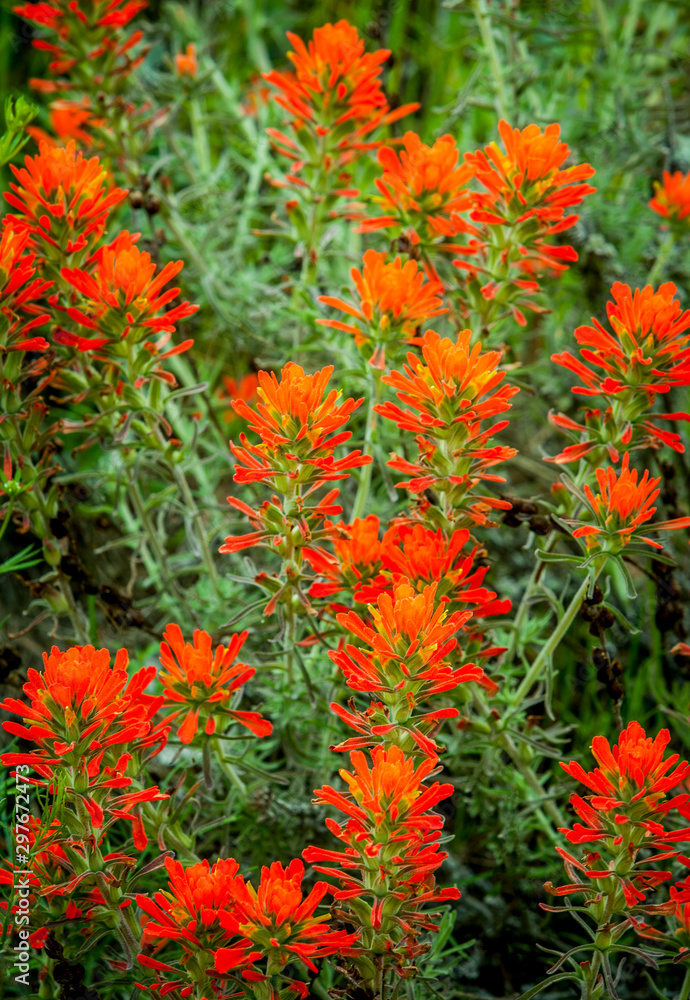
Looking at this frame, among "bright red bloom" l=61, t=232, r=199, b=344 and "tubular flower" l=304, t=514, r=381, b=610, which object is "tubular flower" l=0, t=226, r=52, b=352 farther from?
"tubular flower" l=304, t=514, r=381, b=610

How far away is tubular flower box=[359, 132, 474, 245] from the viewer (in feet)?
5.10

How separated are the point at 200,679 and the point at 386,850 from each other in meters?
0.39

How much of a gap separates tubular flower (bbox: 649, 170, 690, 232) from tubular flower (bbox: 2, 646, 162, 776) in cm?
169

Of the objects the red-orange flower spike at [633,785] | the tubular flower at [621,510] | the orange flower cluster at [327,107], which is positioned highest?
the orange flower cluster at [327,107]

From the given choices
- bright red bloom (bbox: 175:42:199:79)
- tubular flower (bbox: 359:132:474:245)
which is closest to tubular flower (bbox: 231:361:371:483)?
tubular flower (bbox: 359:132:474:245)

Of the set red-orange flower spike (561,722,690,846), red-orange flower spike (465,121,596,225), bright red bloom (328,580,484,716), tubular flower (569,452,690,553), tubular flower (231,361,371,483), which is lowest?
red-orange flower spike (561,722,690,846)

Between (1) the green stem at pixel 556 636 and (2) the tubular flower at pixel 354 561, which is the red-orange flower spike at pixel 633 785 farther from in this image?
(2) the tubular flower at pixel 354 561

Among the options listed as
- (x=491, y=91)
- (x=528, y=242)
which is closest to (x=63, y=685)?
(x=528, y=242)

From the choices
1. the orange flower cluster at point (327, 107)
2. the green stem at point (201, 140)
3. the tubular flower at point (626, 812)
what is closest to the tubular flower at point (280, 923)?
the tubular flower at point (626, 812)

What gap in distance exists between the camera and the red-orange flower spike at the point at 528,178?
1410 mm

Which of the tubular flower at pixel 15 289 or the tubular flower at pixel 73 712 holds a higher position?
the tubular flower at pixel 15 289

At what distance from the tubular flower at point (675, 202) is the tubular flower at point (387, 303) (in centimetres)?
90

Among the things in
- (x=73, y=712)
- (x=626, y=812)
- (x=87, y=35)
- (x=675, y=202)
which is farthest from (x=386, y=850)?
(x=87, y=35)

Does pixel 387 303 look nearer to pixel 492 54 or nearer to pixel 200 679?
pixel 200 679
